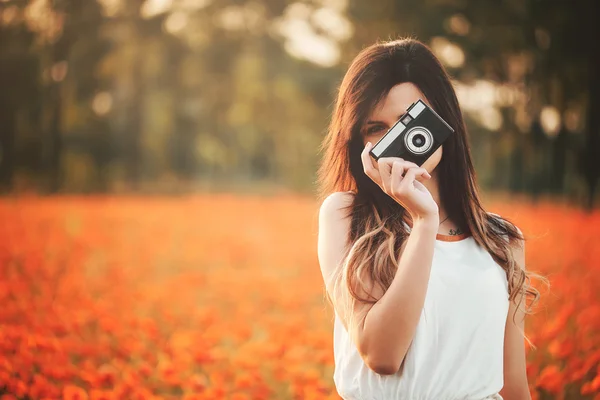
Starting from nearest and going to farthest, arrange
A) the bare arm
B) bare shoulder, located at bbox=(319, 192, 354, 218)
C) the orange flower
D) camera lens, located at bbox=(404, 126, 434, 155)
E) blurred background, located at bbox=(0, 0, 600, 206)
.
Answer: the bare arm
camera lens, located at bbox=(404, 126, 434, 155)
bare shoulder, located at bbox=(319, 192, 354, 218)
the orange flower
blurred background, located at bbox=(0, 0, 600, 206)

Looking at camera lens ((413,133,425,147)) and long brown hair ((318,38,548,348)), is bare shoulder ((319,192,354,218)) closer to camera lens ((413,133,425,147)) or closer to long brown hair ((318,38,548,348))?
long brown hair ((318,38,548,348))

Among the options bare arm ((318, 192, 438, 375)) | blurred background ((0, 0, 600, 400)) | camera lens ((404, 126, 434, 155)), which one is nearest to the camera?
bare arm ((318, 192, 438, 375))

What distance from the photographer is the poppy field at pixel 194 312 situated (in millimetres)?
2811

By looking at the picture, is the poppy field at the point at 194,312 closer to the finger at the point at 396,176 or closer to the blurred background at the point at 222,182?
the blurred background at the point at 222,182

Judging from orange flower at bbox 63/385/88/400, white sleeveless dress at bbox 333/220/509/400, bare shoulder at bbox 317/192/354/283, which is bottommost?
orange flower at bbox 63/385/88/400

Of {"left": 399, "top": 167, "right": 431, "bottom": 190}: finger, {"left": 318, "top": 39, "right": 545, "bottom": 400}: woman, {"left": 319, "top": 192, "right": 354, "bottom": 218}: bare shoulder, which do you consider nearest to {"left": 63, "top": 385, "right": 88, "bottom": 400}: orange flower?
{"left": 318, "top": 39, "right": 545, "bottom": 400}: woman

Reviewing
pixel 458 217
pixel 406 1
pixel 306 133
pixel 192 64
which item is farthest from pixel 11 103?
pixel 458 217

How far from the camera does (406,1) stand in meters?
11.5

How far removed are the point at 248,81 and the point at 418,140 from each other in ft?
78.3

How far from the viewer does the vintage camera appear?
1.38m

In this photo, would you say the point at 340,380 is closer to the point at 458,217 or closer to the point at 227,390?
the point at 458,217

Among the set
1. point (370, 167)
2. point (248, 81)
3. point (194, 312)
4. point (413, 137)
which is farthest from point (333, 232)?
point (248, 81)

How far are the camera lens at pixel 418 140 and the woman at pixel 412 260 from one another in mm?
74

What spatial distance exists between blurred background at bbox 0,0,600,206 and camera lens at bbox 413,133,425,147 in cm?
543
